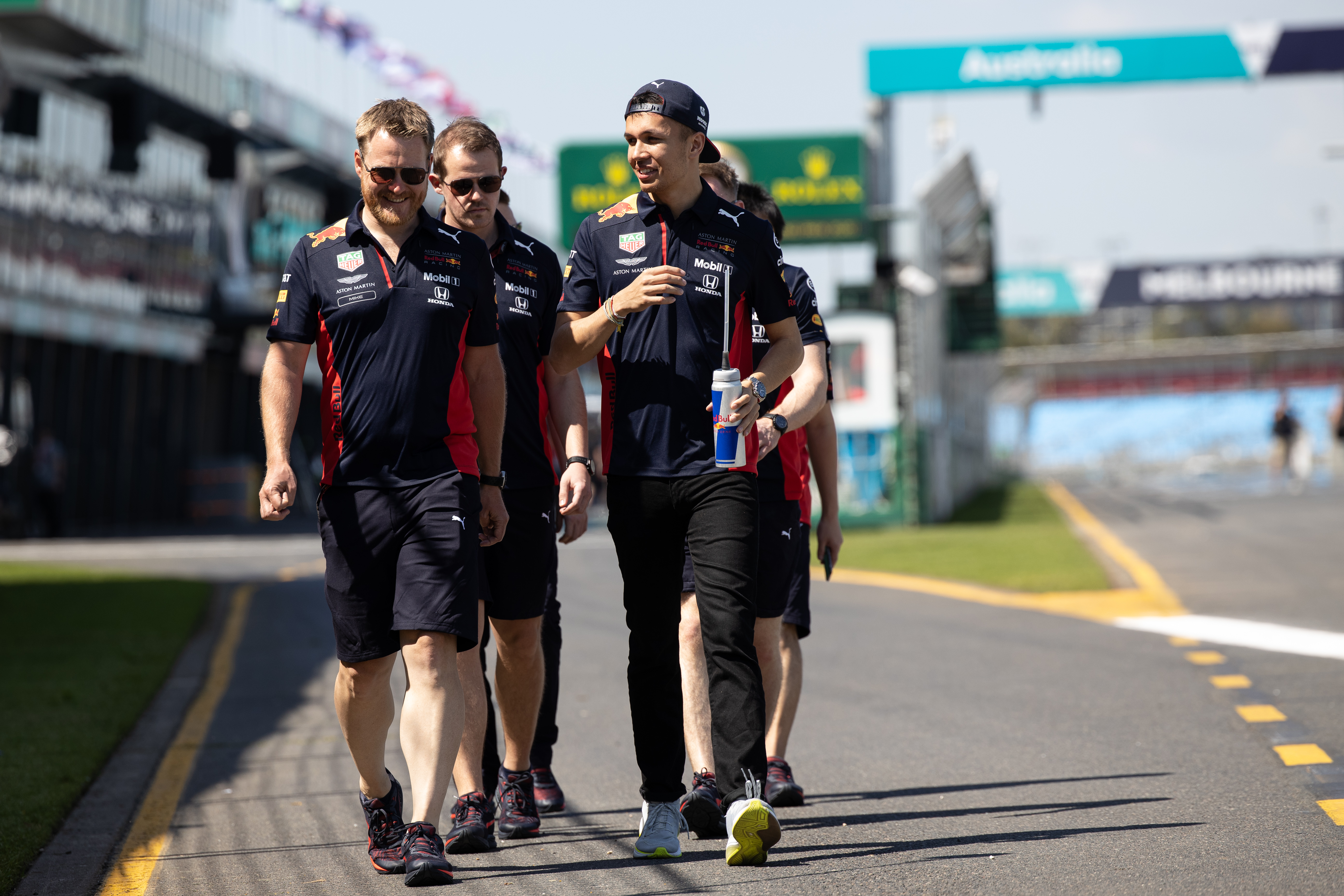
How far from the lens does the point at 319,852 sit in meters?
4.91

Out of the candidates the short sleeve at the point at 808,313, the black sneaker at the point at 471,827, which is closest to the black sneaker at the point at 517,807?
the black sneaker at the point at 471,827

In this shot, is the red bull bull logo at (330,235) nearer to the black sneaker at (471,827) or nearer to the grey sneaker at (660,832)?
the black sneaker at (471,827)

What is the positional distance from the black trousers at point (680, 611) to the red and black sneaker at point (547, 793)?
0.91 meters

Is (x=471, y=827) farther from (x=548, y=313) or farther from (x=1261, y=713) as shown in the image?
(x=1261, y=713)

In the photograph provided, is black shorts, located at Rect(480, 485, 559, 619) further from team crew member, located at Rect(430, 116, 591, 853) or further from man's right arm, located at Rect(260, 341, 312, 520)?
man's right arm, located at Rect(260, 341, 312, 520)

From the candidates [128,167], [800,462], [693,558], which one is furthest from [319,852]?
[128,167]

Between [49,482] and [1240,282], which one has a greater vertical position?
[1240,282]

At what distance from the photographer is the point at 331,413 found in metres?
4.44

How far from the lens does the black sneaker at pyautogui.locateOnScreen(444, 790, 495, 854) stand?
4711mm

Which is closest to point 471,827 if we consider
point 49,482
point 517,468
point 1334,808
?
point 517,468

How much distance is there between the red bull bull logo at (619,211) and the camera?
4.66 metres

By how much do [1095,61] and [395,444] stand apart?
1790cm

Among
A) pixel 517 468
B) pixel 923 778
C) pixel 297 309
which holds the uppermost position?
pixel 297 309

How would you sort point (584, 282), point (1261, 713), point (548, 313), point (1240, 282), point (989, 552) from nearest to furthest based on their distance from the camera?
point (584, 282)
point (548, 313)
point (1261, 713)
point (989, 552)
point (1240, 282)
